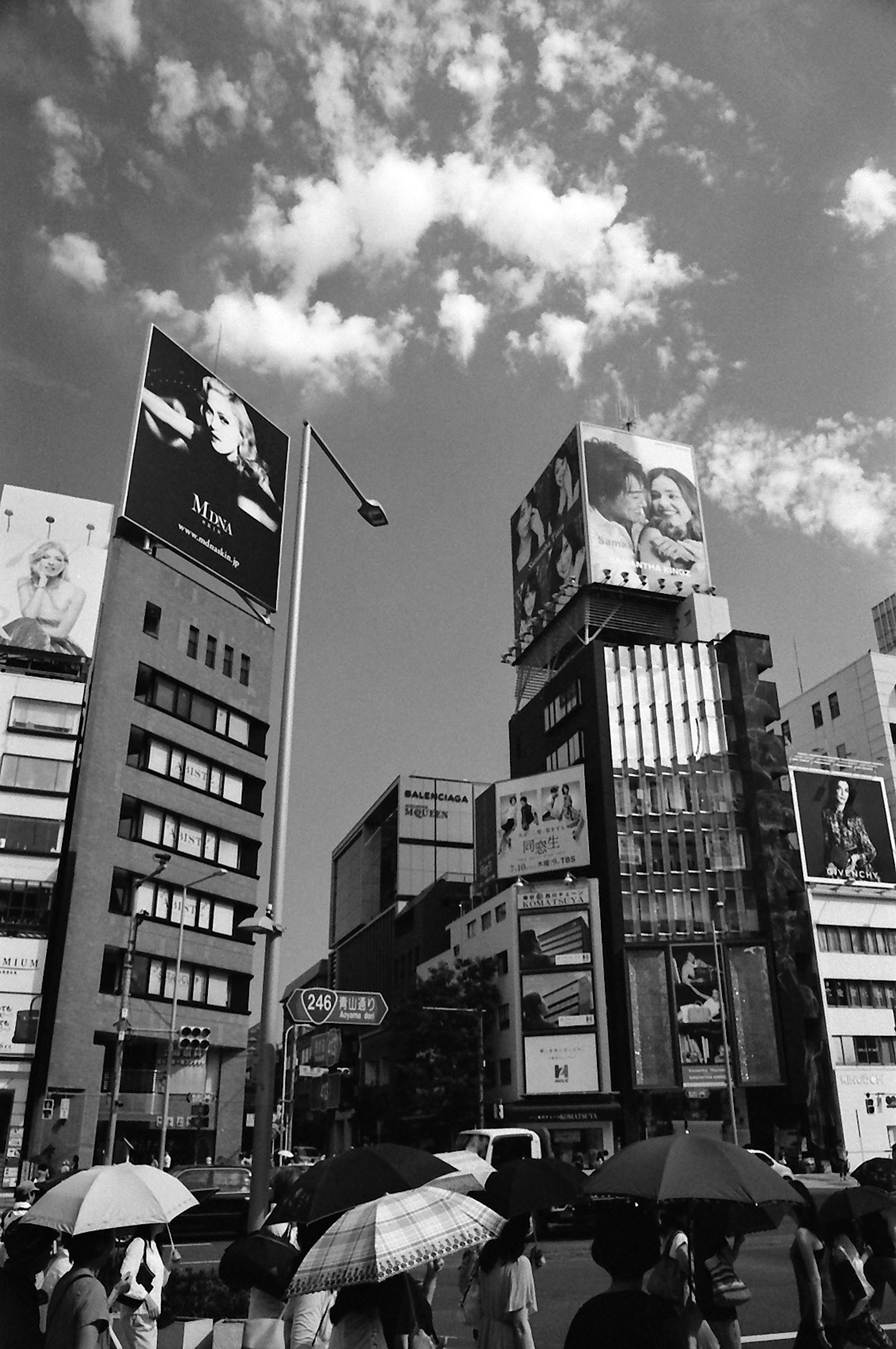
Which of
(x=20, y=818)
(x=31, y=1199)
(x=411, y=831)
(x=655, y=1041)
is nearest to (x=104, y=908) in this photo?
(x=20, y=818)

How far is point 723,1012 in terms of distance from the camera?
204 feet

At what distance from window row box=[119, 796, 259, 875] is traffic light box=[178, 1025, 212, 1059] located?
813cm

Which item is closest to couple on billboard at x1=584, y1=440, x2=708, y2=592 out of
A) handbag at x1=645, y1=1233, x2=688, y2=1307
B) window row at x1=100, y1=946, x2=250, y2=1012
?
window row at x1=100, y1=946, x2=250, y2=1012

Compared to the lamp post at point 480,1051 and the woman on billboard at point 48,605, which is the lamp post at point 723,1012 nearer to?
the lamp post at point 480,1051

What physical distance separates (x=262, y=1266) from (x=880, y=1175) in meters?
4.63

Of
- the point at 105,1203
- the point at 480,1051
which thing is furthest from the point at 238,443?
the point at 480,1051

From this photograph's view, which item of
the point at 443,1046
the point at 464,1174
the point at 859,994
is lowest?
the point at 464,1174

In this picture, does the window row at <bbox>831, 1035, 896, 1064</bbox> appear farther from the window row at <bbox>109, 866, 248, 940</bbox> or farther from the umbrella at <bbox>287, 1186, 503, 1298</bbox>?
the umbrella at <bbox>287, 1186, 503, 1298</bbox>

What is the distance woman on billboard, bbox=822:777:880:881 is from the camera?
7006 centimetres

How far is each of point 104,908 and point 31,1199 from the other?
29.8 m

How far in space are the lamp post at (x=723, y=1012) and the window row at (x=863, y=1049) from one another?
7139mm

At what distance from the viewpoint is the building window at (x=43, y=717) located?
49.0 m

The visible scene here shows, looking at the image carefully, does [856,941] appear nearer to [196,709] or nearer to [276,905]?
[196,709]

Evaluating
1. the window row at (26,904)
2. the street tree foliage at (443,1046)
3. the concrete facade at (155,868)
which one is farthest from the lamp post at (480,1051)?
the window row at (26,904)
